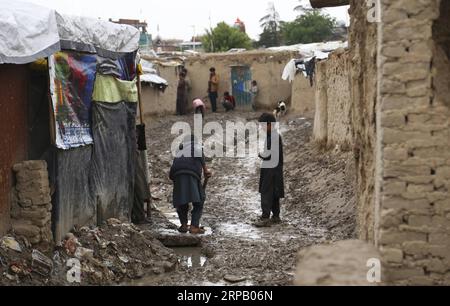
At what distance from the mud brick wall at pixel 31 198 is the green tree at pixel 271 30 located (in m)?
36.2

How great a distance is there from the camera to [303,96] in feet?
66.7

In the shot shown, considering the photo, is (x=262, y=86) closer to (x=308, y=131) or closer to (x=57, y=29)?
(x=308, y=131)

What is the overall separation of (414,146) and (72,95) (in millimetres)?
3918

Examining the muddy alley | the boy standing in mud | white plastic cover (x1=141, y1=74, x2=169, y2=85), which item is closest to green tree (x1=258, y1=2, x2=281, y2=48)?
white plastic cover (x1=141, y1=74, x2=169, y2=85)

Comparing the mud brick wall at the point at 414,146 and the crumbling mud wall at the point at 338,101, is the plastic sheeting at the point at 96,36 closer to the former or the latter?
the mud brick wall at the point at 414,146

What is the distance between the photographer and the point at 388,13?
4.83 meters

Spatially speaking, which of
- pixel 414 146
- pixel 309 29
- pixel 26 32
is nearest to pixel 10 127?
pixel 26 32

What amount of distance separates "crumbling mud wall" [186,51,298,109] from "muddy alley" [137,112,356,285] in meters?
7.10

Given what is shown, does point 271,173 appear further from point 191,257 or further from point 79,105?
Result: point 79,105

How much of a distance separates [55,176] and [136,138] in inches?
105

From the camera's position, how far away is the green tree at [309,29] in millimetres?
37531

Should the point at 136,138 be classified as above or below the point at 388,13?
below

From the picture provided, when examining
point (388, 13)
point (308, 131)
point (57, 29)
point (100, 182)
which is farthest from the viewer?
point (308, 131)
